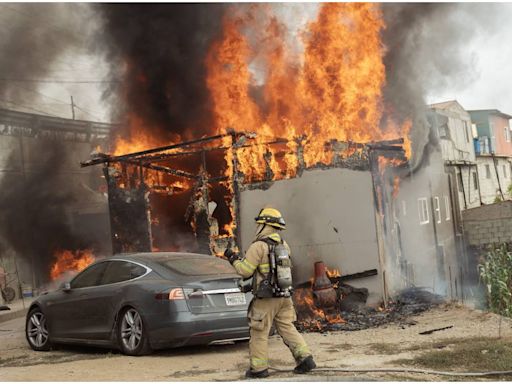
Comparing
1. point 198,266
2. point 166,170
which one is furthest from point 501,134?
point 198,266

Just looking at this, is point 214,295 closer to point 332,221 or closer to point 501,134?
point 332,221

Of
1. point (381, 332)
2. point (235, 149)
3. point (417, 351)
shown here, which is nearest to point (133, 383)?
point (417, 351)

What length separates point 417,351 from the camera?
7406 millimetres

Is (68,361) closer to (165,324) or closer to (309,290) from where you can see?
(165,324)

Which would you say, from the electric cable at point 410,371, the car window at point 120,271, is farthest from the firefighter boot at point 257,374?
the car window at point 120,271

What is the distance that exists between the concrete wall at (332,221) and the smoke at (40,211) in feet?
38.2

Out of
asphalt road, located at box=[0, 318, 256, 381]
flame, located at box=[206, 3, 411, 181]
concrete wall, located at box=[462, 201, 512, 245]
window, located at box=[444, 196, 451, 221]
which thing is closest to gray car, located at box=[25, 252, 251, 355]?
asphalt road, located at box=[0, 318, 256, 381]

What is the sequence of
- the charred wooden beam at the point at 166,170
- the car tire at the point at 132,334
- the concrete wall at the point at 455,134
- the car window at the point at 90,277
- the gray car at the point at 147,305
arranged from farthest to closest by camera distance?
the concrete wall at the point at 455,134, the charred wooden beam at the point at 166,170, the car window at the point at 90,277, the car tire at the point at 132,334, the gray car at the point at 147,305

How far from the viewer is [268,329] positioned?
21.2 ft

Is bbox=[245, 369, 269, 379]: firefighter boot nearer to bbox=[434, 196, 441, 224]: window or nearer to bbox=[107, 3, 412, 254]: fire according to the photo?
→ bbox=[107, 3, 412, 254]: fire

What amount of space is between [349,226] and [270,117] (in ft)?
17.4

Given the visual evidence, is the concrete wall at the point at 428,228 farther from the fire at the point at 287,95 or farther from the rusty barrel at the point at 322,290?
the rusty barrel at the point at 322,290

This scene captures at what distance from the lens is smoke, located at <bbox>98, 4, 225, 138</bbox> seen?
1738 centimetres

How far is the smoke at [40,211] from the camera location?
20.7m
